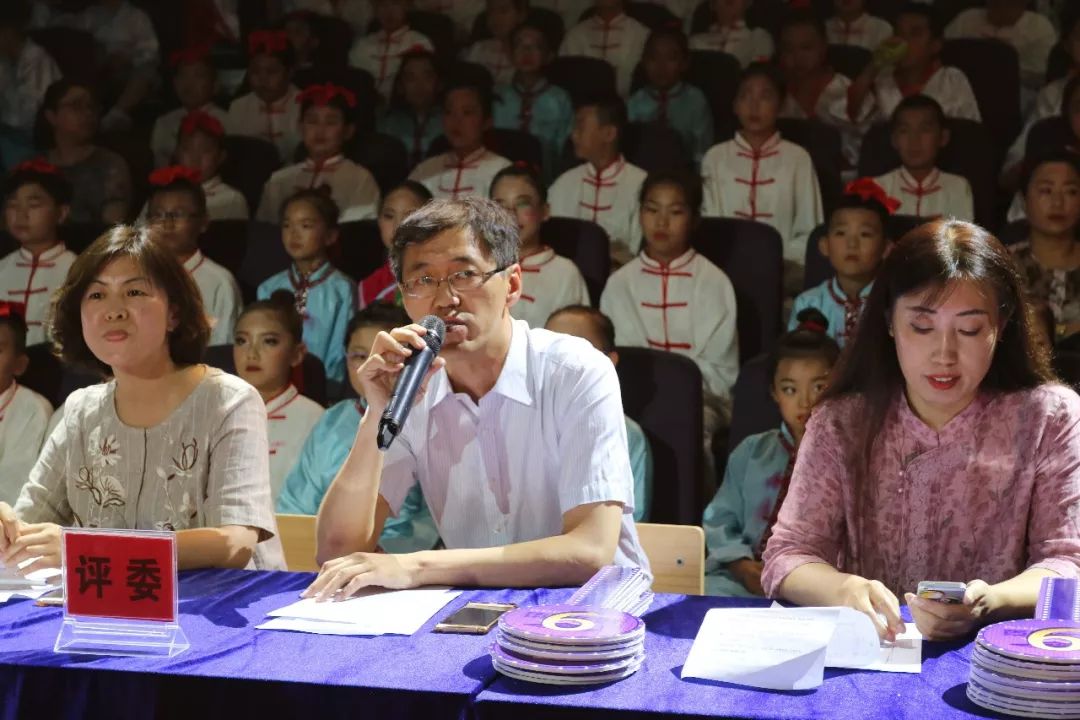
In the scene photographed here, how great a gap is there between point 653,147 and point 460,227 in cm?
308

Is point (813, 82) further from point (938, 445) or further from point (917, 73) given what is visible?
point (938, 445)

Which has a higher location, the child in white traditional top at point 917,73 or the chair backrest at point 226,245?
the child in white traditional top at point 917,73

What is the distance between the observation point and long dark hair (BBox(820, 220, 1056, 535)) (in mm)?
1957

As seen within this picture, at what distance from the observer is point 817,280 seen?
4.33 m

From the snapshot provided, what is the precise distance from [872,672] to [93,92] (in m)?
4.95

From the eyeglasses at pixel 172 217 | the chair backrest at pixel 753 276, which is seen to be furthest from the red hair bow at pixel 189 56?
the chair backrest at pixel 753 276

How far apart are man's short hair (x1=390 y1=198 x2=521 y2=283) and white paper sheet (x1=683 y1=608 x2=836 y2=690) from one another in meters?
0.76

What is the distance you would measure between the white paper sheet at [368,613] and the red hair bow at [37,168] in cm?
361

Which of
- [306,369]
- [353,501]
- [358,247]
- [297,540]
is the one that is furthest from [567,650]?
[358,247]

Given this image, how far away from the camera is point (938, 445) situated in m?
2.04

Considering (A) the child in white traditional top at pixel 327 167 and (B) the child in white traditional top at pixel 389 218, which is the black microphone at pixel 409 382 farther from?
(A) the child in white traditional top at pixel 327 167

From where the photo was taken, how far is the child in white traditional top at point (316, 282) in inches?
183

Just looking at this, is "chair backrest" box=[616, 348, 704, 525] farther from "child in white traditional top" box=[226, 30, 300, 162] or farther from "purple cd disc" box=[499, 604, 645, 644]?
"child in white traditional top" box=[226, 30, 300, 162]

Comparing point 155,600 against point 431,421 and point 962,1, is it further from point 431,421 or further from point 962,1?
→ point 962,1
